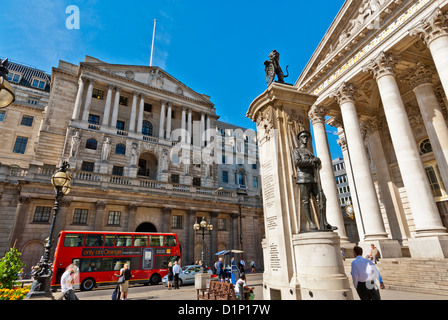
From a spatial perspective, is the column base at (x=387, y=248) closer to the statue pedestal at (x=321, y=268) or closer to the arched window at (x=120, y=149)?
the statue pedestal at (x=321, y=268)

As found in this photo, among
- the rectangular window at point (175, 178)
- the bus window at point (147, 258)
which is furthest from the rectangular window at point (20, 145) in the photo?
the bus window at point (147, 258)

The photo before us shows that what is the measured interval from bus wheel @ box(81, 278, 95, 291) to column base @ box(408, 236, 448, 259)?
68.4 ft

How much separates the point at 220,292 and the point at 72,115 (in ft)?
107

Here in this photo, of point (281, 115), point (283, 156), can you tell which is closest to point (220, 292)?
point (283, 156)

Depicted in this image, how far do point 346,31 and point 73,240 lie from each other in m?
25.9

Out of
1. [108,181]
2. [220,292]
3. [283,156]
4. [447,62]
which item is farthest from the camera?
[108,181]

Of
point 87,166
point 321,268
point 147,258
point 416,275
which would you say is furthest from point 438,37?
point 87,166

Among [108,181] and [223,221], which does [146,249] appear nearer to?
[108,181]

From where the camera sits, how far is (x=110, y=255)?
19.2m

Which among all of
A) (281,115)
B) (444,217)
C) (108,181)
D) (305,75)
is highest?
(305,75)

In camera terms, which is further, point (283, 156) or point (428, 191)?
point (428, 191)

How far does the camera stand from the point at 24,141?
36.4 meters

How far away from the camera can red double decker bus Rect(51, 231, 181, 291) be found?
17766 millimetres

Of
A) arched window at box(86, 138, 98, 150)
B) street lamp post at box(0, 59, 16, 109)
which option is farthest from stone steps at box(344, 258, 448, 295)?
arched window at box(86, 138, 98, 150)
